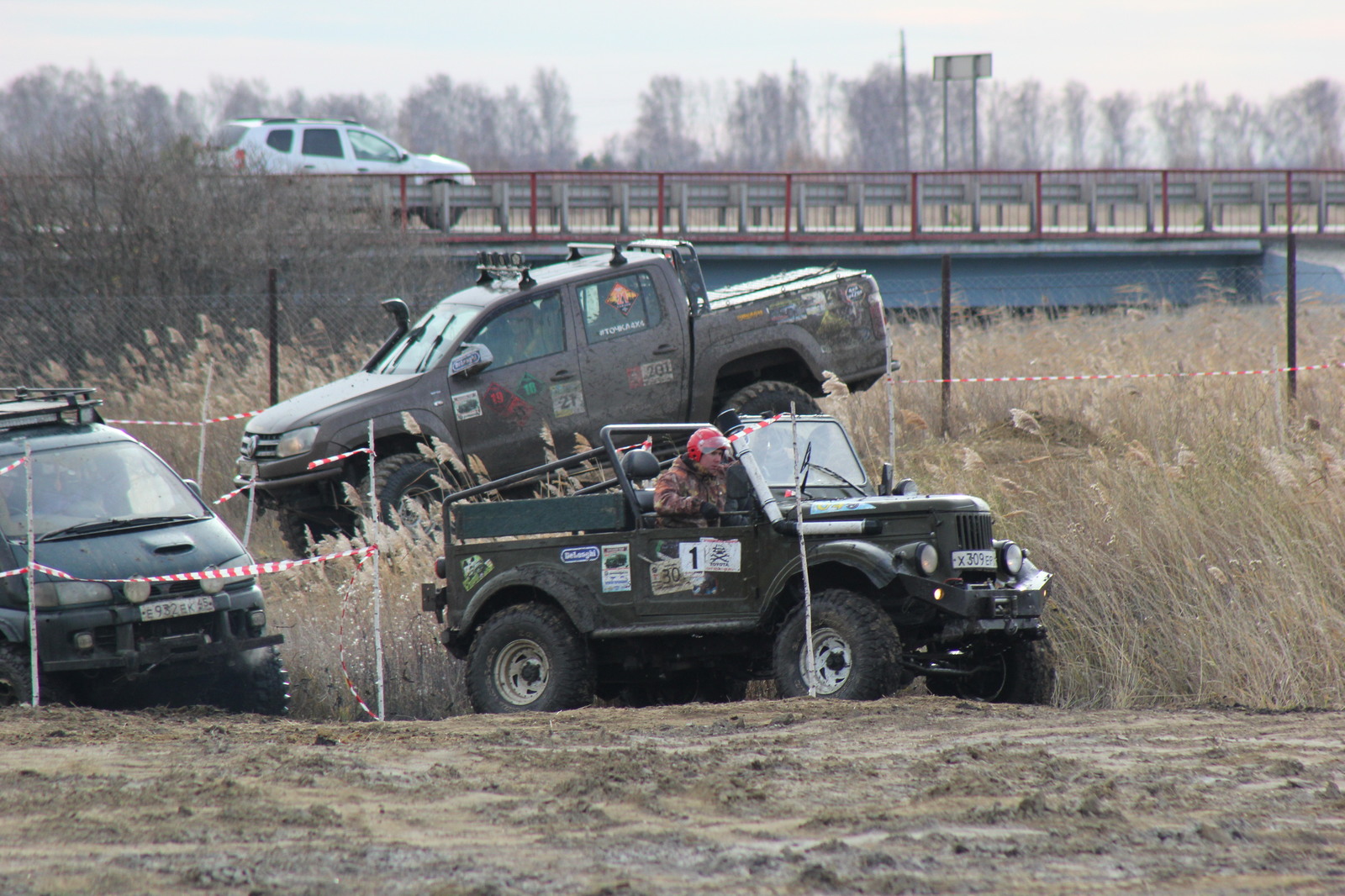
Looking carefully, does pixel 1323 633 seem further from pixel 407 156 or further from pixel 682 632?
pixel 407 156

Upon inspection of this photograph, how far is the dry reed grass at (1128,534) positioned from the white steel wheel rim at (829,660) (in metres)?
1.77

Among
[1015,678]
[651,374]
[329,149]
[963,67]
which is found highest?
[963,67]

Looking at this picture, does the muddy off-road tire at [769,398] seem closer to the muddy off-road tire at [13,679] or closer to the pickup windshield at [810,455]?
the pickup windshield at [810,455]

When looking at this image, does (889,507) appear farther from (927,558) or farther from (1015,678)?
(1015,678)

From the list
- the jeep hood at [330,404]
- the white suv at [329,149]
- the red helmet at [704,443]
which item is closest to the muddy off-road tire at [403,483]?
the jeep hood at [330,404]

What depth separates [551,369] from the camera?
1203 centimetres

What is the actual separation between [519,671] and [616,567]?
910 mm

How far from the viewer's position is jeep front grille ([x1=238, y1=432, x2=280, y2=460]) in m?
11.7

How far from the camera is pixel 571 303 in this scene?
12164 millimetres

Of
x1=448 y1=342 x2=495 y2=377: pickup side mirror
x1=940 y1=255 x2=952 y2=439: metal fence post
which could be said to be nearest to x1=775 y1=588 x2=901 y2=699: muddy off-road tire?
x1=448 y1=342 x2=495 y2=377: pickup side mirror

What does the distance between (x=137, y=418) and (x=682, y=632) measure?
9.85 meters

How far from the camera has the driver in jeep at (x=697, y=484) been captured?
8.13 metres

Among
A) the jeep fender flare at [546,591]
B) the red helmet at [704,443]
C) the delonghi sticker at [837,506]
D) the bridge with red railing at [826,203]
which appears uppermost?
the bridge with red railing at [826,203]

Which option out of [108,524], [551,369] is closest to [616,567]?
[108,524]
